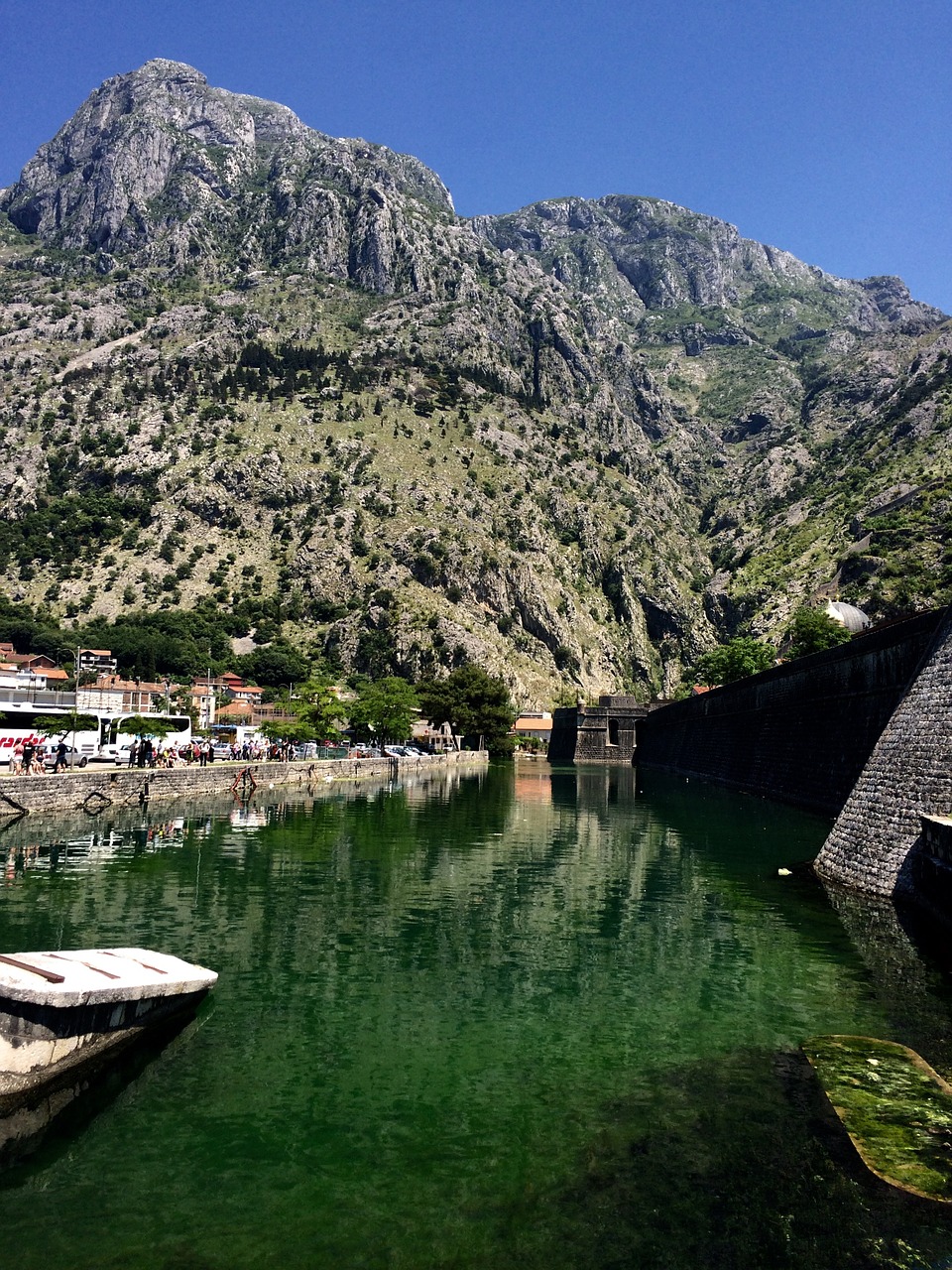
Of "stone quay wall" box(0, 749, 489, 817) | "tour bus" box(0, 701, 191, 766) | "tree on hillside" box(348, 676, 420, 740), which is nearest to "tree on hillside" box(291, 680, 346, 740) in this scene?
"tree on hillside" box(348, 676, 420, 740)

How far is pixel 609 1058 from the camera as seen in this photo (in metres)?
12.1

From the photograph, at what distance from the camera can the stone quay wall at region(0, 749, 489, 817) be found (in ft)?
118

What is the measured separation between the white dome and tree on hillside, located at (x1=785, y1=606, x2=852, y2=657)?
996 mm

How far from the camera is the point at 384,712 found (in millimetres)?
96812

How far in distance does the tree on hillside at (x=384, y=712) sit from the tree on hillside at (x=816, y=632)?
43986mm

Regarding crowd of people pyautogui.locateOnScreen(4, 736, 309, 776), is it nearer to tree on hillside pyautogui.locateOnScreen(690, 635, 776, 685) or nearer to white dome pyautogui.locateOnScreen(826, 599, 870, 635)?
tree on hillside pyautogui.locateOnScreen(690, 635, 776, 685)

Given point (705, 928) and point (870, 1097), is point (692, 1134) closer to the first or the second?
point (870, 1097)

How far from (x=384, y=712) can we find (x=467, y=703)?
2471 cm

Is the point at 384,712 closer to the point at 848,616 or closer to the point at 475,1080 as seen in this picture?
the point at 848,616

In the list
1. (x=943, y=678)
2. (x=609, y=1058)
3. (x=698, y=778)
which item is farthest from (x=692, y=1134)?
(x=698, y=778)

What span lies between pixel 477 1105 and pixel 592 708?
372 feet

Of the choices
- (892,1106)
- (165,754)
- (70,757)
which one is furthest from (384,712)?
(892,1106)

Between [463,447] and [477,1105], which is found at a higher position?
[463,447]

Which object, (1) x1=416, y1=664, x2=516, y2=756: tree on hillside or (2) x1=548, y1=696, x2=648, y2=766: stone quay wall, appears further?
(2) x1=548, y1=696, x2=648, y2=766: stone quay wall
